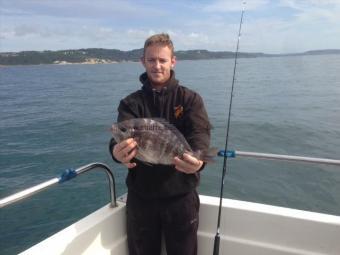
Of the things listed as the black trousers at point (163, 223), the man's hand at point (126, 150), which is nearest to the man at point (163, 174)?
the black trousers at point (163, 223)

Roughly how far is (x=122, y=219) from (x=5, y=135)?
685 inches

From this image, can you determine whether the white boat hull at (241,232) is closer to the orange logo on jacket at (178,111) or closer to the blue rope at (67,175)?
the blue rope at (67,175)

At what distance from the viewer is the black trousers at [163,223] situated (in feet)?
9.58

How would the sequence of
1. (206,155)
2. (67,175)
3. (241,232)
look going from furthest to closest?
1. (241,232)
2. (67,175)
3. (206,155)

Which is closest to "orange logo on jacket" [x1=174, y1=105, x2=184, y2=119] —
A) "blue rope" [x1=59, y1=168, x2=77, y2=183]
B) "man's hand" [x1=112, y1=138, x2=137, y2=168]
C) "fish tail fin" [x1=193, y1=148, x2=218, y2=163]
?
"fish tail fin" [x1=193, y1=148, x2=218, y2=163]

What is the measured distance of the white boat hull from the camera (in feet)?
9.99

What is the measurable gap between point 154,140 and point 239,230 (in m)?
1.44

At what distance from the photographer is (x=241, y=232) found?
3.32 meters

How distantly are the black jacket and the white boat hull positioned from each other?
0.53m

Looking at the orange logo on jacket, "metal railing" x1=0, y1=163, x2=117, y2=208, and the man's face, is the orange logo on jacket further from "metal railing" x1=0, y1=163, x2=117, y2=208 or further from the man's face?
"metal railing" x1=0, y1=163, x2=117, y2=208

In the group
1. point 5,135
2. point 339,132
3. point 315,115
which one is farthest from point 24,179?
point 315,115

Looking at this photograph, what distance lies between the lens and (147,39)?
3.04 metres

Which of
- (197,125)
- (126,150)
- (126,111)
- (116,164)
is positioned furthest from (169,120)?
(116,164)

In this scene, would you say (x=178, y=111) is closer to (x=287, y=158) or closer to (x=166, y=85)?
(x=166, y=85)
